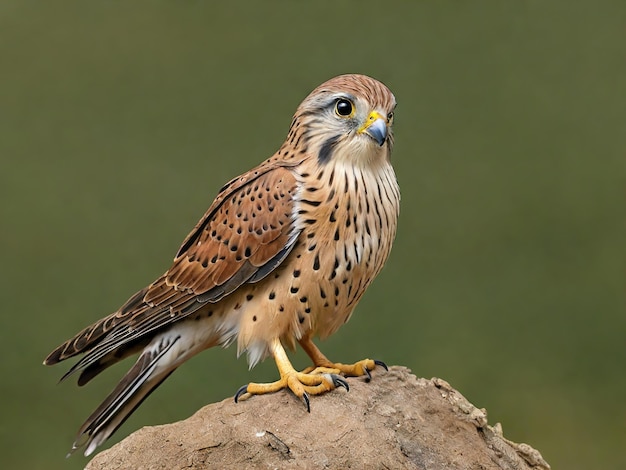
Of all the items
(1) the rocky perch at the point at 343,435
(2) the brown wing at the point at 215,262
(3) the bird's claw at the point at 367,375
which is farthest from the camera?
(3) the bird's claw at the point at 367,375

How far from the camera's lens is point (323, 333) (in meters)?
3.74

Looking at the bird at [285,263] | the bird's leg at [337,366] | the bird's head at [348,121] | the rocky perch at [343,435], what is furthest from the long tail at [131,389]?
the bird's head at [348,121]

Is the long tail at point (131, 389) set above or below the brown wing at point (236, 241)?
below

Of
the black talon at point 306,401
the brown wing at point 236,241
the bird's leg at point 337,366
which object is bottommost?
the black talon at point 306,401

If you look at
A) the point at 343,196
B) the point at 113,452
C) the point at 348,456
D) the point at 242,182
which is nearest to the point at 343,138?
the point at 343,196

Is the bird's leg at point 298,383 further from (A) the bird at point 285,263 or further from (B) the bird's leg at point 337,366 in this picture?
(B) the bird's leg at point 337,366

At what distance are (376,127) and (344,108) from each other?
0.16 meters

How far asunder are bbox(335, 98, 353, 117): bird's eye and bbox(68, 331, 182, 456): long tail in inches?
43.2

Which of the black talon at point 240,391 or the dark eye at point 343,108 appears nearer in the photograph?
the dark eye at point 343,108

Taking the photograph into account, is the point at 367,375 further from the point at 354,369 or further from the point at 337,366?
the point at 337,366

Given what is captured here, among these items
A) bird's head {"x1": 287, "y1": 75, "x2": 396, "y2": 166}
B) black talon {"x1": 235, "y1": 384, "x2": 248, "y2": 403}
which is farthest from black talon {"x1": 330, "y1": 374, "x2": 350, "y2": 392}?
bird's head {"x1": 287, "y1": 75, "x2": 396, "y2": 166}

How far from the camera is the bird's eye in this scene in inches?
133

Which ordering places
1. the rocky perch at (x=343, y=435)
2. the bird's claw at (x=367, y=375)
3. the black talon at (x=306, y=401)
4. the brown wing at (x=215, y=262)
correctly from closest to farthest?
the rocky perch at (x=343, y=435), the black talon at (x=306, y=401), the brown wing at (x=215, y=262), the bird's claw at (x=367, y=375)

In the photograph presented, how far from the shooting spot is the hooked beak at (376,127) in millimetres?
3285
